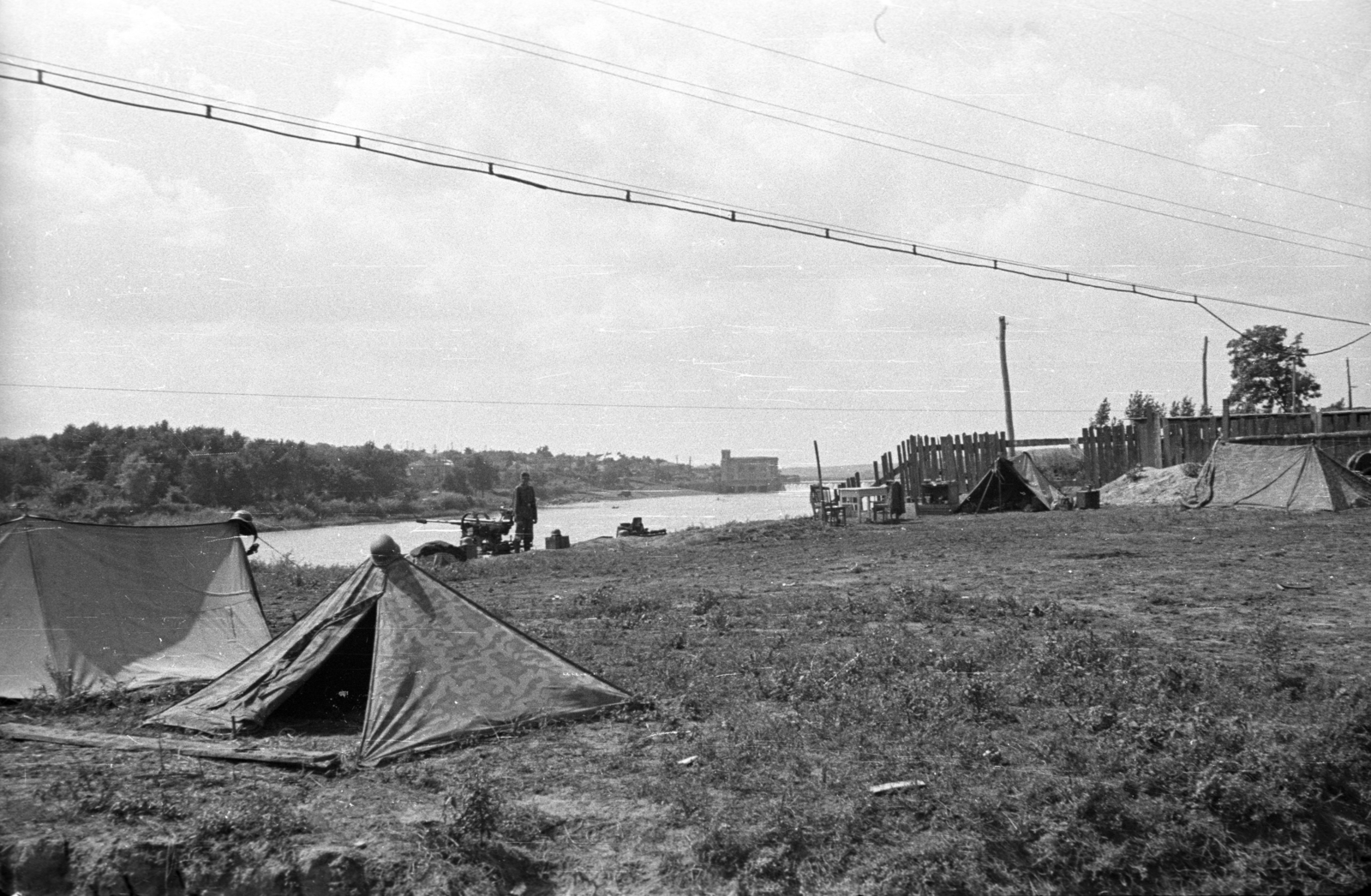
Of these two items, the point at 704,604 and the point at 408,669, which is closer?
the point at 408,669

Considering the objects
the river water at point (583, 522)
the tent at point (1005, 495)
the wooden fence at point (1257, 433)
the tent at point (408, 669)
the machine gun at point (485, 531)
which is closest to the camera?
the tent at point (408, 669)

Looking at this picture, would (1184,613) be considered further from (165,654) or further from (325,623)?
(165,654)

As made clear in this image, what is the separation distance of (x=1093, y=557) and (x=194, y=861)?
13127mm

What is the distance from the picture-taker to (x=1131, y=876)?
4.91m

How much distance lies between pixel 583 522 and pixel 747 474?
1329cm

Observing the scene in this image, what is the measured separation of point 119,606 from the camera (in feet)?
29.0

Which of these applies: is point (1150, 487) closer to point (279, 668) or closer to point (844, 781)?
point (844, 781)

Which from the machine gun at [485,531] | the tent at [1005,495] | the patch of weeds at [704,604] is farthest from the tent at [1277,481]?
the machine gun at [485,531]

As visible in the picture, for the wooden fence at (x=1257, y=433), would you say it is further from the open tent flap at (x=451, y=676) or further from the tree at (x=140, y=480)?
the tree at (x=140, y=480)

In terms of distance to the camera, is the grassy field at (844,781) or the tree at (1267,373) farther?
the tree at (1267,373)

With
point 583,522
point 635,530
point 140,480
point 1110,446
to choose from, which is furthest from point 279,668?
point 1110,446

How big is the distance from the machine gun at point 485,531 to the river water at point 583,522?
0.53 m

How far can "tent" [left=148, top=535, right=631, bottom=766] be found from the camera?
21.5 ft

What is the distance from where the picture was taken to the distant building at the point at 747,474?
138 ft
